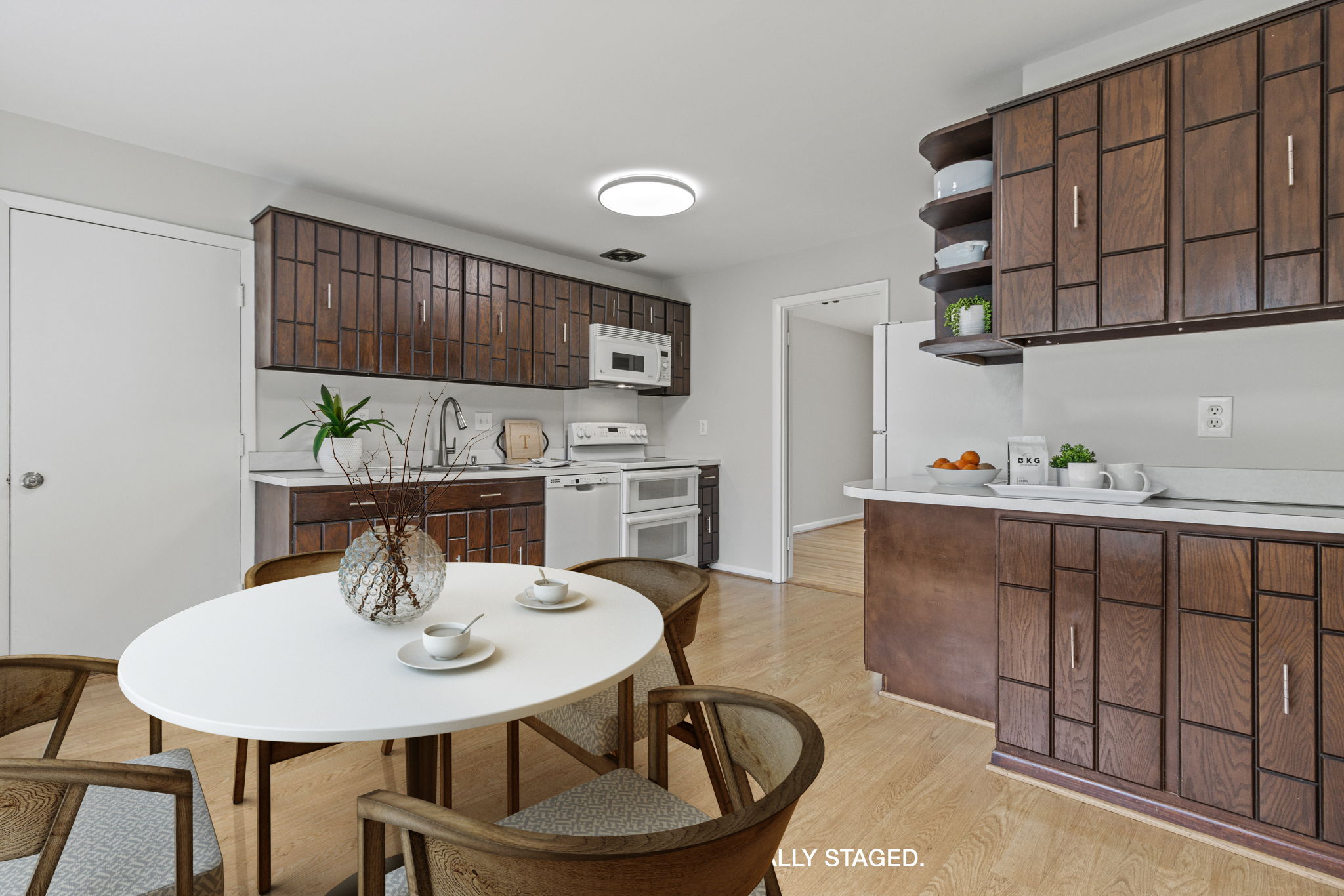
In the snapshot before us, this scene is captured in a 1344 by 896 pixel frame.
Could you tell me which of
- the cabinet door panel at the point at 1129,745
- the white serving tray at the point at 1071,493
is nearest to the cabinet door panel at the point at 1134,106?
the white serving tray at the point at 1071,493

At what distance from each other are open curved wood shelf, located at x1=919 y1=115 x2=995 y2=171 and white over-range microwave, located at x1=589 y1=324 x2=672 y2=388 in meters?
2.53

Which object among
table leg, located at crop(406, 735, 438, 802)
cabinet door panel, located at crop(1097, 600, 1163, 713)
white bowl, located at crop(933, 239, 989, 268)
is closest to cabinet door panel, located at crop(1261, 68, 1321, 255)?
white bowl, located at crop(933, 239, 989, 268)

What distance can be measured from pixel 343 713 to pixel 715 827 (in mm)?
560

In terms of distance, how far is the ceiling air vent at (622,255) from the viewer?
4664 mm

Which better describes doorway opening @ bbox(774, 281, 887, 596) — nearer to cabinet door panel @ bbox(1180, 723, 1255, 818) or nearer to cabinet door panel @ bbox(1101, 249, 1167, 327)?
cabinet door panel @ bbox(1101, 249, 1167, 327)

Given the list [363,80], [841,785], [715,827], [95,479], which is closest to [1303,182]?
[841,785]

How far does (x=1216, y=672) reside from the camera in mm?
1725

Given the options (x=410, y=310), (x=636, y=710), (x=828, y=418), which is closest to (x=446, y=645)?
(x=636, y=710)

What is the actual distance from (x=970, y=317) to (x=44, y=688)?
2.87m

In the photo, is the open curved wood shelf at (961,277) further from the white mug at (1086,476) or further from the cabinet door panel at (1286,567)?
the cabinet door panel at (1286,567)

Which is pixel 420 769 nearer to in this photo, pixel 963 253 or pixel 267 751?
pixel 267 751

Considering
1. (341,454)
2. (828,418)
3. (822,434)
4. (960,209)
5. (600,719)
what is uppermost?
(960,209)

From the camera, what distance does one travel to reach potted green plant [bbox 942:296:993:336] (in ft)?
8.04

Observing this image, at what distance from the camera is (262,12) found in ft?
6.74
